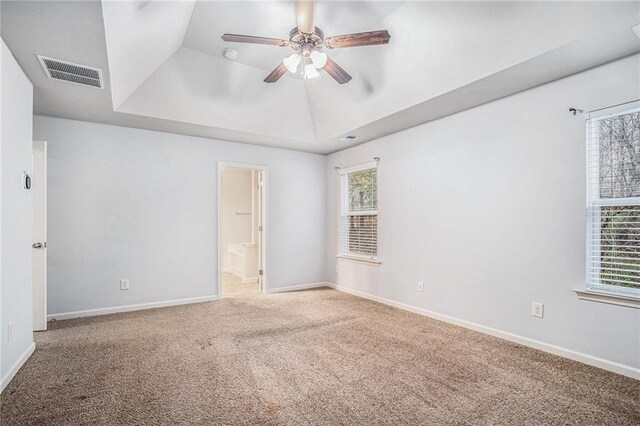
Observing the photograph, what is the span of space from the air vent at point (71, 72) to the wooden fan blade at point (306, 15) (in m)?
1.80

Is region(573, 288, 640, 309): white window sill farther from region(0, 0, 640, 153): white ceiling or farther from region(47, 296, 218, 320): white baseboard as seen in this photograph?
region(47, 296, 218, 320): white baseboard

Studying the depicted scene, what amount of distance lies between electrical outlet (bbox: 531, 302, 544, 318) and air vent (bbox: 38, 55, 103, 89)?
441 centimetres

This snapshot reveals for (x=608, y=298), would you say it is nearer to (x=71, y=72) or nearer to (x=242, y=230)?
(x=71, y=72)

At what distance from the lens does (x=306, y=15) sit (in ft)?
7.71

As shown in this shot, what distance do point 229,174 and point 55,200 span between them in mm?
4105

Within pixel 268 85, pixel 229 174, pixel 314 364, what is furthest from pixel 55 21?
pixel 229 174

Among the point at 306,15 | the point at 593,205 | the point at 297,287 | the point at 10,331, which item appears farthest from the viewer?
the point at 297,287

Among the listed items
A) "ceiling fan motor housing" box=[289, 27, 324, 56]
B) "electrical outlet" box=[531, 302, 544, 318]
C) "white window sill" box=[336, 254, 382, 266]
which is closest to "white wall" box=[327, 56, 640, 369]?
"electrical outlet" box=[531, 302, 544, 318]

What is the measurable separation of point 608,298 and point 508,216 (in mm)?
1028

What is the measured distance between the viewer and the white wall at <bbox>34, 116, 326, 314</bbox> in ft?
13.2

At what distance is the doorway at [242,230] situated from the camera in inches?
216

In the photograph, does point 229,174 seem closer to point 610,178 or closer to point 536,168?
point 536,168

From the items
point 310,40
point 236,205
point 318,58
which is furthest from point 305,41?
point 236,205

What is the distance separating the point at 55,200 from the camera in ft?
13.1
